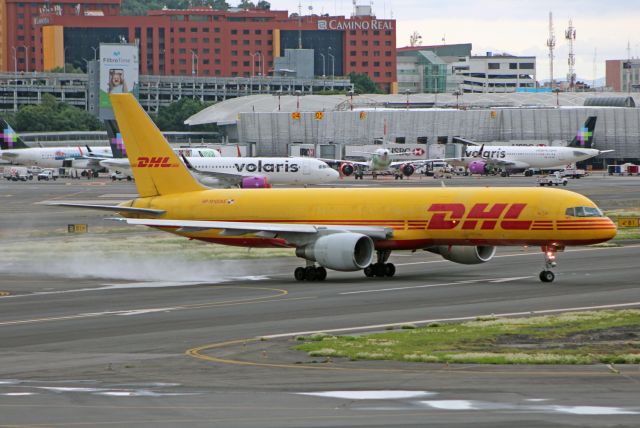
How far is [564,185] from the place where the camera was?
440 feet

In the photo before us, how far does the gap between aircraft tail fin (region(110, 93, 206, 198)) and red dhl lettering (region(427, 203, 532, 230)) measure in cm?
1282

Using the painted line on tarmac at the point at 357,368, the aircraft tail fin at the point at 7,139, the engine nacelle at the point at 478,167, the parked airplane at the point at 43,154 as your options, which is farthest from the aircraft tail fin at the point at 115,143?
the painted line on tarmac at the point at 357,368

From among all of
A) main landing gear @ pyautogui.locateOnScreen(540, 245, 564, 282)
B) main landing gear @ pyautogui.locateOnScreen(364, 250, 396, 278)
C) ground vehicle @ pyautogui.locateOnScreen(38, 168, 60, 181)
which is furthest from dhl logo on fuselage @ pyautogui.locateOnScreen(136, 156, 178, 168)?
ground vehicle @ pyautogui.locateOnScreen(38, 168, 60, 181)

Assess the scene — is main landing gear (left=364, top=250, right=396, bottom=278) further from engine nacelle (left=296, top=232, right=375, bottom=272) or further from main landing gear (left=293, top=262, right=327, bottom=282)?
main landing gear (left=293, top=262, right=327, bottom=282)

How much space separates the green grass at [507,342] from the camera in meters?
28.2

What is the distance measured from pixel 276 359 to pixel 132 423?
904 cm

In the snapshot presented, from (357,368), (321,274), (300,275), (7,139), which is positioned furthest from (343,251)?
(7,139)

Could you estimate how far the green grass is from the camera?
28188 mm

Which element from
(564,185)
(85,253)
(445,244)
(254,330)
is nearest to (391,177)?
(564,185)

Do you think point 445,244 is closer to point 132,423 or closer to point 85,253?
point 85,253

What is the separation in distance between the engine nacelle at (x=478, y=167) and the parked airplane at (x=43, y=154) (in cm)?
5211

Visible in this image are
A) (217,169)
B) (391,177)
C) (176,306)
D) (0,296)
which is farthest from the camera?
(391,177)

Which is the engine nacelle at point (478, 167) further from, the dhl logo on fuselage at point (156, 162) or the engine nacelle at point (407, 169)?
the dhl logo on fuselage at point (156, 162)

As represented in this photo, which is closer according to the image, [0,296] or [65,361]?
[65,361]
